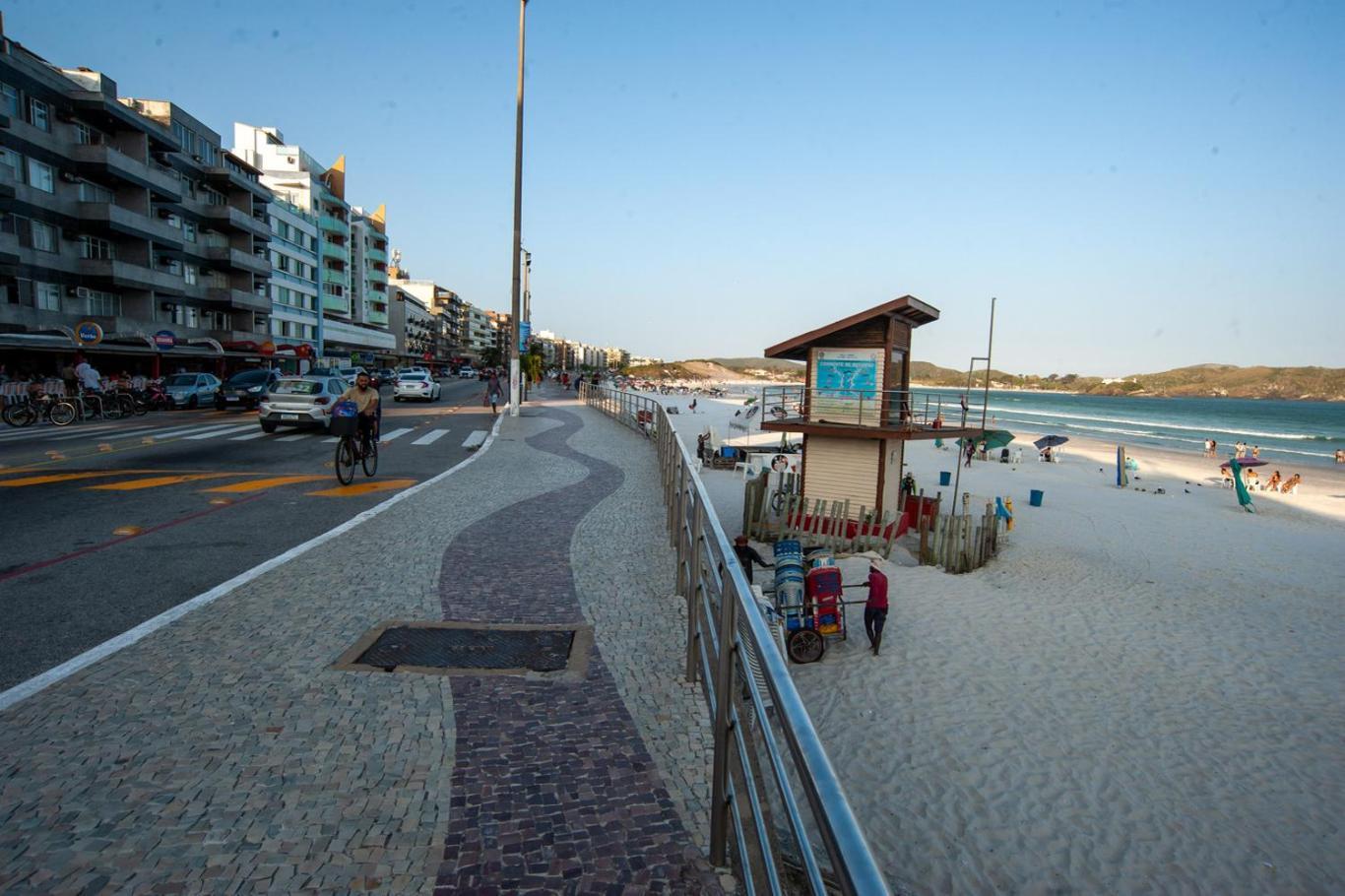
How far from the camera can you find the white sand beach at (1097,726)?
237 inches

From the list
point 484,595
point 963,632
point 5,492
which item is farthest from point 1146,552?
point 5,492

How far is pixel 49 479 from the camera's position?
10406mm

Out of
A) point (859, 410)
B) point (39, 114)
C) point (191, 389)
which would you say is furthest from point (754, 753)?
point (39, 114)

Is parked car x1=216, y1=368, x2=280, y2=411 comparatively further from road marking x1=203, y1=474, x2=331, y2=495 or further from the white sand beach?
the white sand beach

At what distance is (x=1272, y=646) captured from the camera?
36.9ft

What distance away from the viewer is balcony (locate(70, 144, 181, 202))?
105ft

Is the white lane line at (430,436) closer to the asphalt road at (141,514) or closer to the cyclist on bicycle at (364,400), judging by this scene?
the asphalt road at (141,514)

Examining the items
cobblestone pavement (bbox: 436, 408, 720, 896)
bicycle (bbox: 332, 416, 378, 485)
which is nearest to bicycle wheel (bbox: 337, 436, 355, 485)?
bicycle (bbox: 332, 416, 378, 485)

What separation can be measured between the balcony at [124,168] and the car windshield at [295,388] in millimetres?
24266

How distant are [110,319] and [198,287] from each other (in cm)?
1014

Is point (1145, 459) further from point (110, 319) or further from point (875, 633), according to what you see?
point (110, 319)

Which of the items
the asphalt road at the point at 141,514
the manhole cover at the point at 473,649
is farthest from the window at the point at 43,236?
the manhole cover at the point at 473,649

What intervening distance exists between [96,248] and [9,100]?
22.8 ft

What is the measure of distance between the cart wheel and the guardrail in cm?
446
